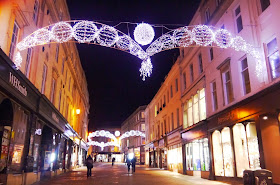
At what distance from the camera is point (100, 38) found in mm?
10711

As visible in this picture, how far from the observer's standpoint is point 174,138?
28.7 meters

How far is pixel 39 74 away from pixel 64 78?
979 centimetres

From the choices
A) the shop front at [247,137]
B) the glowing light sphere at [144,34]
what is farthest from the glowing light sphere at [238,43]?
the glowing light sphere at [144,34]

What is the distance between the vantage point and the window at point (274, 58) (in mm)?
11273

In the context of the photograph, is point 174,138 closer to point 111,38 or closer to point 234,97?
point 234,97

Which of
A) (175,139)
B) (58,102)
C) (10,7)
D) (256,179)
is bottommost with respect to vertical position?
(256,179)

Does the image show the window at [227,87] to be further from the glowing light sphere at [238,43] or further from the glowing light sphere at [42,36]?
the glowing light sphere at [42,36]

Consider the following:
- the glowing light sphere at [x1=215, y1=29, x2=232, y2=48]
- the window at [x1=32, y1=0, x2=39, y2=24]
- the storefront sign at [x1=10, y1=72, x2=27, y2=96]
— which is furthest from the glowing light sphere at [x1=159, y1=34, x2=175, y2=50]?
the window at [x1=32, y1=0, x2=39, y2=24]

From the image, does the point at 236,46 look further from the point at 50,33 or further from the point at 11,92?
the point at 11,92

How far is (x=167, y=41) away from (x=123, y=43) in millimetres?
2149

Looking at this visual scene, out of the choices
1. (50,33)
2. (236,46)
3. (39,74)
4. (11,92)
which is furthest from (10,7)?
(236,46)

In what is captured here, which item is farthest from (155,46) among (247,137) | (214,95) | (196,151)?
(196,151)

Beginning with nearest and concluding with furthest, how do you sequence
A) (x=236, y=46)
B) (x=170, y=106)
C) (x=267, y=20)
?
(x=267, y=20), (x=236, y=46), (x=170, y=106)

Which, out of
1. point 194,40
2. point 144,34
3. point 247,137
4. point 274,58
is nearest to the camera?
point 144,34
